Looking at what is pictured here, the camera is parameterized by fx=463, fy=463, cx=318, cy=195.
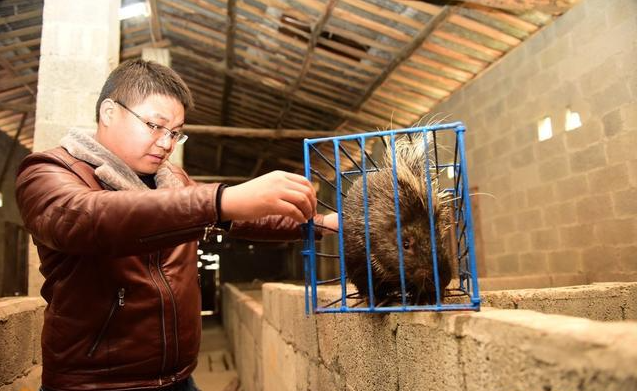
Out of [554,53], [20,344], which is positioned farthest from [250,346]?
[554,53]

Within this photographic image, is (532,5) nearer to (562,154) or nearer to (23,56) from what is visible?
(562,154)

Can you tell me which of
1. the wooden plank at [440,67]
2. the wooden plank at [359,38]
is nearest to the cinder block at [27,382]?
the wooden plank at [359,38]

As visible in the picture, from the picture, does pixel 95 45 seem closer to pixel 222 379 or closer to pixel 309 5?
pixel 309 5

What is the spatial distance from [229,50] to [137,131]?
7.10 m

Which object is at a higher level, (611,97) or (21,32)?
(21,32)

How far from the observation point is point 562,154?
17.5 feet

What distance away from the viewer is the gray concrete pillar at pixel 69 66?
12.7 feet

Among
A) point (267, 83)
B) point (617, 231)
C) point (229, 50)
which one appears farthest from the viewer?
point (267, 83)

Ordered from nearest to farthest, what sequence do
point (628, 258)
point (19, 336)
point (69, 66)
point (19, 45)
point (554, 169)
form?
point (19, 336) → point (69, 66) → point (628, 258) → point (554, 169) → point (19, 45)

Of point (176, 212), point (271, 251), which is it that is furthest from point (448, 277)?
point (271, 251)

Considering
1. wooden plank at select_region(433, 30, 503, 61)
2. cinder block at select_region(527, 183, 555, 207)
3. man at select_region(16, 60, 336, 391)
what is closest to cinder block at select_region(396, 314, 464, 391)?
man at select_region(16, 60, 336, 391)

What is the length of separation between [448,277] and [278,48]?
673 centimetres

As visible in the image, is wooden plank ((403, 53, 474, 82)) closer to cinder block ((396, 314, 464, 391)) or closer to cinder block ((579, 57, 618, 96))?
cinder block ((579, 57, 618, 96))

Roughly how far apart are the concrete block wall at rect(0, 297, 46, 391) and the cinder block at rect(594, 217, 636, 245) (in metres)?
4.96
